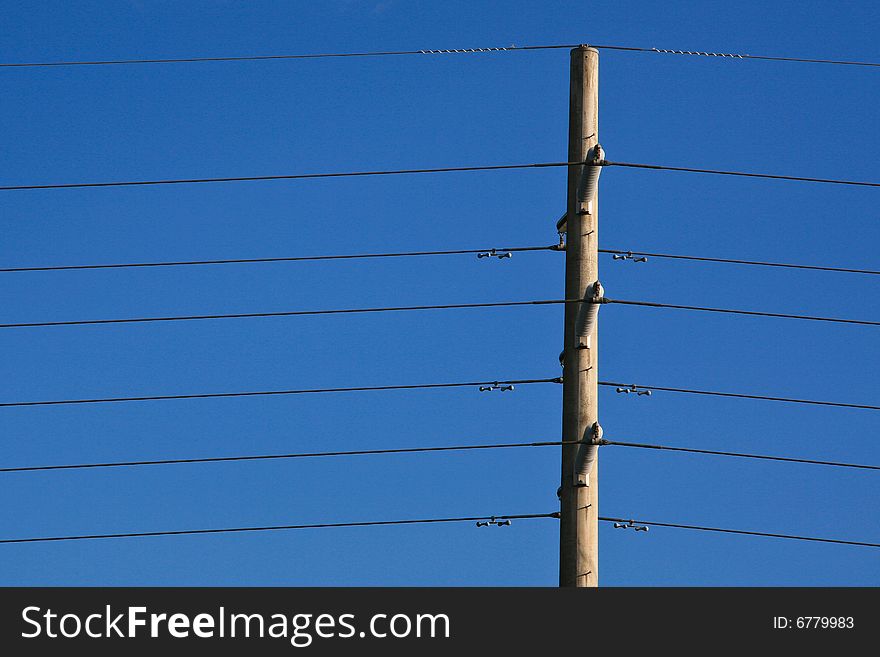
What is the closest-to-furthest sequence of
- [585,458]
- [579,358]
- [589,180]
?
[585,458] < [579,358] < [589,180]

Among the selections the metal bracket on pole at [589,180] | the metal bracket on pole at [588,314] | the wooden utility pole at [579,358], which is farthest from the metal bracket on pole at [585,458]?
the metal bracket on pole at [589,180]

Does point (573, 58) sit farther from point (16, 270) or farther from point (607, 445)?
point (16, 270)

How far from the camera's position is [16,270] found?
57.4 ft

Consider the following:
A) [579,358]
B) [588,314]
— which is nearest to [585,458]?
[579,358]

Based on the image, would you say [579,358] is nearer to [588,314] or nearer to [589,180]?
[588,314]

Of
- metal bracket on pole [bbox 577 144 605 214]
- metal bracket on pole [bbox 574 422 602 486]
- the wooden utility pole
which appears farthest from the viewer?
metal bracket on pole [bbox 577 144 605 214]

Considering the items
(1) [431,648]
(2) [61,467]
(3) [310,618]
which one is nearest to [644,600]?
(1) [431,648]

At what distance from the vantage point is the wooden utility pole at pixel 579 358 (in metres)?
14.2

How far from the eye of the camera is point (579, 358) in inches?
581

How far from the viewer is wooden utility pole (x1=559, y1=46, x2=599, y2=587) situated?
14250 mm

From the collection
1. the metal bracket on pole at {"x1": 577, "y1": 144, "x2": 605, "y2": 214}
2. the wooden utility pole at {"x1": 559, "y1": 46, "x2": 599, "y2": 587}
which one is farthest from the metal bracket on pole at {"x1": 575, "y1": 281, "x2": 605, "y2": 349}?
the metal bracket on pole at {"x1": 577, "y1": 144, "x2": 605, "y2": 214}

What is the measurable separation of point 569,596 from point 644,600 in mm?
743

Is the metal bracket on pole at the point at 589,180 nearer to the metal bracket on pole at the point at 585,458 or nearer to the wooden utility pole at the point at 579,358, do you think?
the wooden utility pole at the point at 579,358

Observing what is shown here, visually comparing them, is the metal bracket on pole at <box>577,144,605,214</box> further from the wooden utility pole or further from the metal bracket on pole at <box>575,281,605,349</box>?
the metal bracket on pole at <box>575,281,605,349</box>
